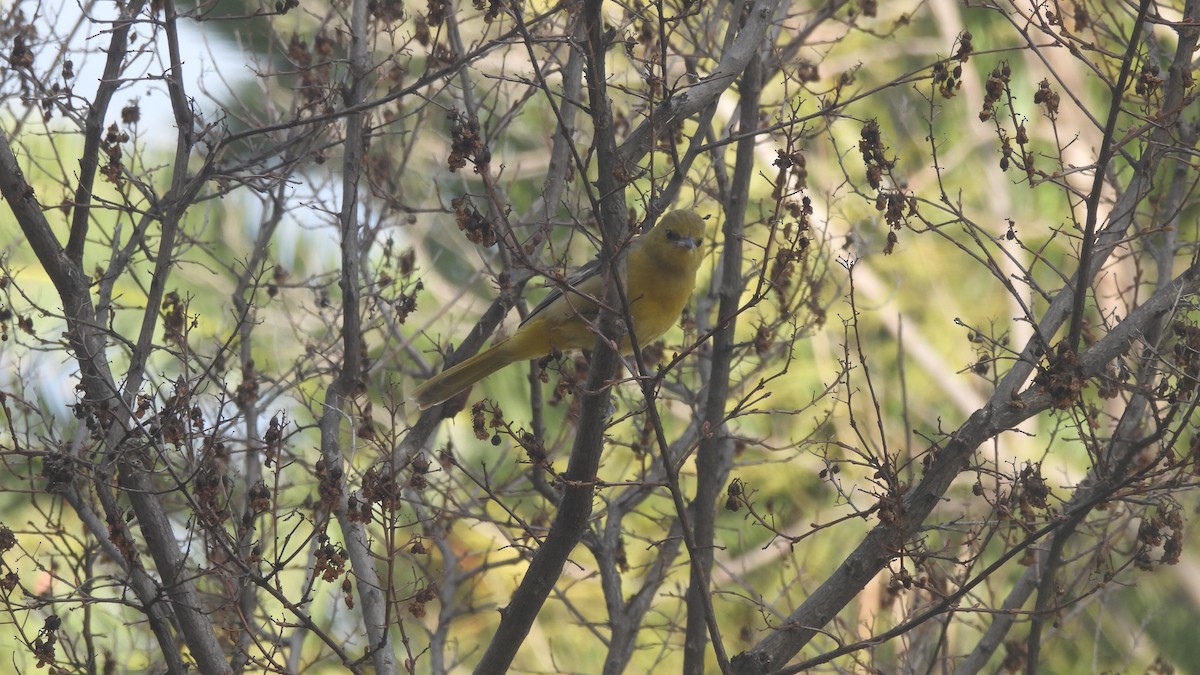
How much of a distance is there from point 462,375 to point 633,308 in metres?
0.82

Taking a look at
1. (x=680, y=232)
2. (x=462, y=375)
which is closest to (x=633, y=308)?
(x=680, y=232)

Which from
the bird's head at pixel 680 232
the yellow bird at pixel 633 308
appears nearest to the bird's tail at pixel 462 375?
the yellow bird at pixel 633 308

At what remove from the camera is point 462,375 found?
16.8 feet

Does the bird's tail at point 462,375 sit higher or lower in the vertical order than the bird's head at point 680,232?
lower

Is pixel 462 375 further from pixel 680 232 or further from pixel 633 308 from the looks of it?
pixel 680 232

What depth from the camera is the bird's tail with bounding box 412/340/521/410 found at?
16.5 ft

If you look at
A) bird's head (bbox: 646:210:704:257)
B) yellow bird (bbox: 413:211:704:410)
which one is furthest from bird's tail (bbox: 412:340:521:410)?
bird's head (bbox: 646:210:704:257)

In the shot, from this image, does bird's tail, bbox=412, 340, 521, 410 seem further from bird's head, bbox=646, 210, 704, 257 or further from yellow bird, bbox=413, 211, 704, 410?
bird's head, bbox=646, 210, 704, 257

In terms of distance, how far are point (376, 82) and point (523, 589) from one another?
6.73ft

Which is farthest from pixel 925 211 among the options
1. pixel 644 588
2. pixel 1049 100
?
pixel 1049 100

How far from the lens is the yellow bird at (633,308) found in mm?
4883

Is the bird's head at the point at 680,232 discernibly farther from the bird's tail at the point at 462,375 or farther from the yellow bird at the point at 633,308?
the bird's tail at the point at 462,375

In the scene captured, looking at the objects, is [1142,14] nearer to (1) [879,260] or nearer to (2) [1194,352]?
(2) [1194,352]

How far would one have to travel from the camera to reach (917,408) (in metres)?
12.1
